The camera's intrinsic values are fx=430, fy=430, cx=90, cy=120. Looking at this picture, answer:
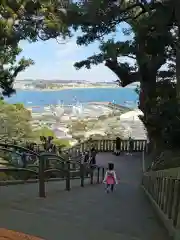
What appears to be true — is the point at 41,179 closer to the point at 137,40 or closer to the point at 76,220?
the point at 76,220

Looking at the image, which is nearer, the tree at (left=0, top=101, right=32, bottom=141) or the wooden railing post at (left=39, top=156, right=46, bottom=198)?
the wooden railing post at (left=39, top=156, right=46, bottom=198)

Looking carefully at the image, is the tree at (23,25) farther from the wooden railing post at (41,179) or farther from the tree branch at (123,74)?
the wooden railing post at (41,179)

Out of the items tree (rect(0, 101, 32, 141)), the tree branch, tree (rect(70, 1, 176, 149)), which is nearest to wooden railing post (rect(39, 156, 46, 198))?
tree (rect(70, 1, 176, 149))

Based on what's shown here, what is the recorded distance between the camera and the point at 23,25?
15.1 m

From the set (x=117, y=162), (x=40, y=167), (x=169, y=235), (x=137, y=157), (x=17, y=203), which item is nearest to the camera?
(x=169, y=235)

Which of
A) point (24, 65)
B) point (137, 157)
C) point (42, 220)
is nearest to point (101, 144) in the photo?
point (137, 157)

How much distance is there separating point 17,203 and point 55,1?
10.1 metres

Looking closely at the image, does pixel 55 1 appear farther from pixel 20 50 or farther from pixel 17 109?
pixel 17 109

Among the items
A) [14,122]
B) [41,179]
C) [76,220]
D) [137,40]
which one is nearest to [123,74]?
[137,40]

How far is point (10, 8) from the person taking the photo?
44.6 ft

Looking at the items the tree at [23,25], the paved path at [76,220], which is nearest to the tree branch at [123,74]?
the tree at [23,25]

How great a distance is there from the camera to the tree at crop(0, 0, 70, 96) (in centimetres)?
1362

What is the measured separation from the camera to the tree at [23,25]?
13.6 meters

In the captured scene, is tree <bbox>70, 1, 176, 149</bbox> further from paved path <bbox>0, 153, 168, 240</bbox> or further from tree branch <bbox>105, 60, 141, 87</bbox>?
paved path <bbox>0, 153, 168, 240</bbox>
